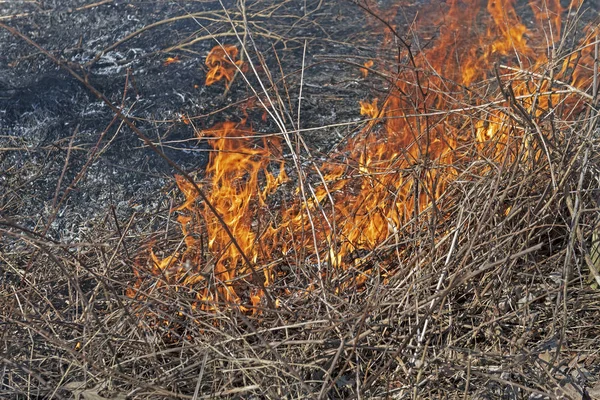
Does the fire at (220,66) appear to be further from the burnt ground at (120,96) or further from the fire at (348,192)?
the fire at (348,192)

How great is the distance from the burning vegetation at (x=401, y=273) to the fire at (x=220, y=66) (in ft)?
4.67

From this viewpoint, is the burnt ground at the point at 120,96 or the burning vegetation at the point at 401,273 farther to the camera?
the burnt ground at the point at 120,96

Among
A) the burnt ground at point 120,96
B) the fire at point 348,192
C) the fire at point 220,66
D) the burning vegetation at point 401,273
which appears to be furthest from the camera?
the fire at point 220,66

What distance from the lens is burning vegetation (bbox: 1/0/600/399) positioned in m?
2.52

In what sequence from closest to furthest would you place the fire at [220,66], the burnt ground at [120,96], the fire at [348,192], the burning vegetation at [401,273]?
the burning vegetation at [401,273], the fire at [348,192], the burnt ground at [120,96], the fire at [220,66]

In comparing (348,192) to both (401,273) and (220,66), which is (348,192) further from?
(220,66)

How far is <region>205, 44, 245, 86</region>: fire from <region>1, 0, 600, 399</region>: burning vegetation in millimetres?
1423

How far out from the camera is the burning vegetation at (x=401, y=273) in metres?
2.52

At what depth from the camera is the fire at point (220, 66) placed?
5172mm

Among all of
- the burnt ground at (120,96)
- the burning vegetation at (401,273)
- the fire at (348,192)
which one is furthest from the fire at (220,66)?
the burning vegetation at (401,273)

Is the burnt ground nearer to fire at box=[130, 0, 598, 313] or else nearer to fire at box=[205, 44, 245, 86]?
fire at box=[205, 44, 245, 86]

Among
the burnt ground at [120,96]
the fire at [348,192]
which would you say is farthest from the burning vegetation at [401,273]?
the burnt ground at [120,96]

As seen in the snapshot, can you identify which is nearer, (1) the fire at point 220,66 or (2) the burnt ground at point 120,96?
(2) the burnt ground at point 120,96

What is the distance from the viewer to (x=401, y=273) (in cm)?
290
